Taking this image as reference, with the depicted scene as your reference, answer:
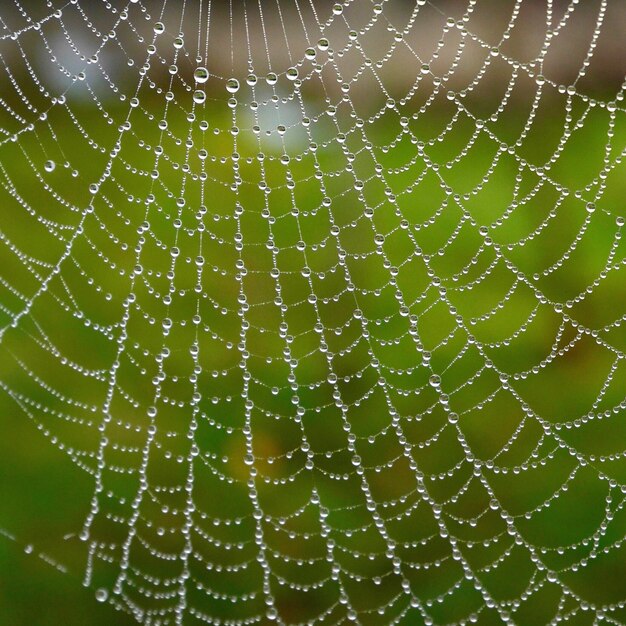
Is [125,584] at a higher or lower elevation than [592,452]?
lower

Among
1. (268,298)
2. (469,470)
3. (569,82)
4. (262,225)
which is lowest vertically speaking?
(469,470)

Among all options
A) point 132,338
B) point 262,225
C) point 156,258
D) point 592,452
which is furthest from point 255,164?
point 592,452

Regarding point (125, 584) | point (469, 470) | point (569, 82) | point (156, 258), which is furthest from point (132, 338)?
point (569, 82)

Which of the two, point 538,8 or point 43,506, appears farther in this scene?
point 538,8

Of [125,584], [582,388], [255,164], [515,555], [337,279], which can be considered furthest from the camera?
[255,164]

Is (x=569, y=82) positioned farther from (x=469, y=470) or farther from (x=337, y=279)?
(x=469, y=470)

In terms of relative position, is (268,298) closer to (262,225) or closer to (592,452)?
(262,225)

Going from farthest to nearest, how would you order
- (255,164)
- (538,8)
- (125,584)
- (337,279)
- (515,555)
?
(538,8) < (255,164) < (337,279) < (515,555) < (125,584)
